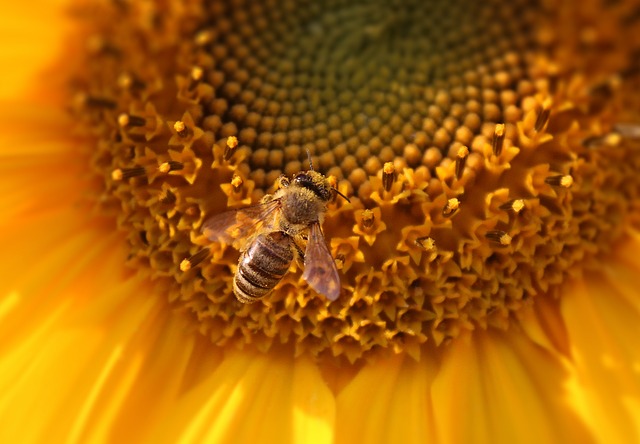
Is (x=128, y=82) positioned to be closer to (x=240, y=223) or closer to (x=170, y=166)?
(x=170, y=166)

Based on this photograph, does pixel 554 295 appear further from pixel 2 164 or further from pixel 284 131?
pixel 2 164

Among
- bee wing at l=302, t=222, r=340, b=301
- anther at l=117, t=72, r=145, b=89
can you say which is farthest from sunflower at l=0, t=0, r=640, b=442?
bee wing at l=302, t=222, r=340, b=301

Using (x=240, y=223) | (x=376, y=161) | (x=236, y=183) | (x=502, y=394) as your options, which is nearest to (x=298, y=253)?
(x=240, y=223)

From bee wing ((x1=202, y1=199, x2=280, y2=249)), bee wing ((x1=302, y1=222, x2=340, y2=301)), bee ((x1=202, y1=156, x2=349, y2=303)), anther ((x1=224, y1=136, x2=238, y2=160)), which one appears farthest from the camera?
anther ((x1=224, y1=136, x2=238, y2=160))

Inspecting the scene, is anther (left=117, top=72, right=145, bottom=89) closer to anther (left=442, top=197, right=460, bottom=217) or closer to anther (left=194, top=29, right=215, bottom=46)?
anther (left=194, top=29, right=215, bottom=46)

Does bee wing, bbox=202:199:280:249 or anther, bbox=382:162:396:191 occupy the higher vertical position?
anther, bbox=382:162:396:191

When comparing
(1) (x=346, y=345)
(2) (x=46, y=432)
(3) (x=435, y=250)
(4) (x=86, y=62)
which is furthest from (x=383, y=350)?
(4) (x=86, y=62)

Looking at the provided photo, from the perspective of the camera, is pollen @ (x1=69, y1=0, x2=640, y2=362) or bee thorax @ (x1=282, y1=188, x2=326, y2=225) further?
pollen @ (x1=69, y1=0, x2=640, y2=362)
